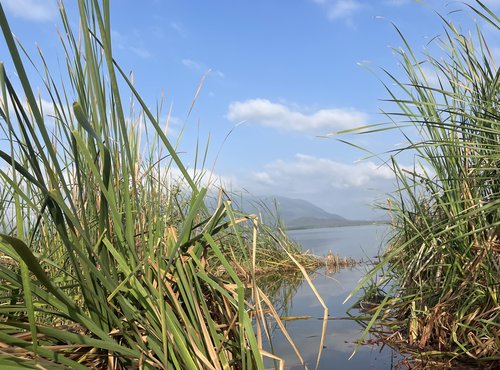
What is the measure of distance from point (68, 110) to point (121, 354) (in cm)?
48

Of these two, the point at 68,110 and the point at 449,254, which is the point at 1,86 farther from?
the point at 449,254

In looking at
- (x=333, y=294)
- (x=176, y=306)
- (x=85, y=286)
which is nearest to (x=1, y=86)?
(x=85, y=286)

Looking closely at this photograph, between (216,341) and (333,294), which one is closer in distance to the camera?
(216,341)

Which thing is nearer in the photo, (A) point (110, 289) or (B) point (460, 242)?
(A) point (110, 289)

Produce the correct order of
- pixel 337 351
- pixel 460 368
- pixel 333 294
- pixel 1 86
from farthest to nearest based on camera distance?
pixel 333 294 → pixel 337 351 → pixel 460 368 → pixel 1 86

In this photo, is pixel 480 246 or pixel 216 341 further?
pixel 480 246

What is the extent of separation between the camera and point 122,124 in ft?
1.74

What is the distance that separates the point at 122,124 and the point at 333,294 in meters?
1.80

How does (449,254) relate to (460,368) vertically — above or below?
above

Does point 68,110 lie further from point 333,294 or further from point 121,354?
point 333,294

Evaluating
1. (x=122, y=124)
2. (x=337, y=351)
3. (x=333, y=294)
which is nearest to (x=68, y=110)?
(x=122, y=124)

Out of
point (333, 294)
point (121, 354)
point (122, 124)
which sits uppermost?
point (122, 124)

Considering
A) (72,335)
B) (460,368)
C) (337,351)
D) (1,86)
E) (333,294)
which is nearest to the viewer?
(1,86)

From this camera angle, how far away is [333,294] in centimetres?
213
